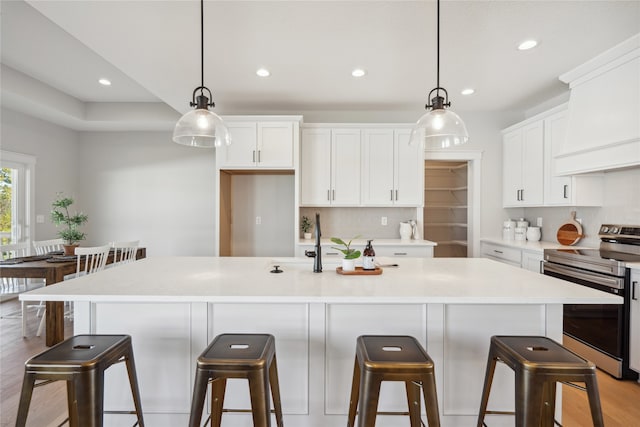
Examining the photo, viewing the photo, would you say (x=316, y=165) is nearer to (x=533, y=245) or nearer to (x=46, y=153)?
(x=533, y=245)

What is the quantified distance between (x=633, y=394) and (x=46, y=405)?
3962 mm

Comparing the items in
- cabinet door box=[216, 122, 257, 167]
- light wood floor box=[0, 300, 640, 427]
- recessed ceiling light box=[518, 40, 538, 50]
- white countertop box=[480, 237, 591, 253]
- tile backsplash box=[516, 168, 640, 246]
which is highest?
recessed ceiling light box=[518, 40, 538, 50]

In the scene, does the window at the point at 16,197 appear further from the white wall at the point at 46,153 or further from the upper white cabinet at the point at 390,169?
the upper white cabinet at the point at 390,169

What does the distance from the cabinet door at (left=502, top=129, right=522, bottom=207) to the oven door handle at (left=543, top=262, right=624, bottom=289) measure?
1257mm

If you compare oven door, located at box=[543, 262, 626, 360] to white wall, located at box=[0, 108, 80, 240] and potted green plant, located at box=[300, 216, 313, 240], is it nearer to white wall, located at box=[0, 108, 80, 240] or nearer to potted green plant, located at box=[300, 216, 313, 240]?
potted green plant, located at box=[300, 216, 313, 240]

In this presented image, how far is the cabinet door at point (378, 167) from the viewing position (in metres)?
4.14

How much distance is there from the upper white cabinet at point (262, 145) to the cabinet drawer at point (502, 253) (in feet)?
8.93

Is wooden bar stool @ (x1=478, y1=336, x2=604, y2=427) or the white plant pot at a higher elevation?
the white plant pot

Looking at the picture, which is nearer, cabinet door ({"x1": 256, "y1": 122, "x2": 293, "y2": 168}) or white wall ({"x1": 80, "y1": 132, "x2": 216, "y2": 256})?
cabinet door ({"x1": 256, "y1": 122, "x2": 293, "y2": 168})

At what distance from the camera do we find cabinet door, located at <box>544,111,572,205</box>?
329 centimetres

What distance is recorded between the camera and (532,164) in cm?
376

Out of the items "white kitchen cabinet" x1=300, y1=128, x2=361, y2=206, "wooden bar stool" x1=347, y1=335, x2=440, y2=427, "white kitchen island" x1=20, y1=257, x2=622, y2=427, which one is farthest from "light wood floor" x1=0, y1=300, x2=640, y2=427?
"white kitchen cabinet" x1=300, y1=128, x2=361, y2=206

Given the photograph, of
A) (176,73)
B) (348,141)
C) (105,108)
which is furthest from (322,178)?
(105,108)

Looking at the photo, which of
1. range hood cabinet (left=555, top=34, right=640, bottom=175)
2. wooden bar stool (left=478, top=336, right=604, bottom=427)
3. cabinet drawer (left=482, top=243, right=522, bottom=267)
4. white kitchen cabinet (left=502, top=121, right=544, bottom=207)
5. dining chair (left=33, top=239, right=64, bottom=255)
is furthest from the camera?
dining chair (left=33, top=239, right=64, bottom=255)
